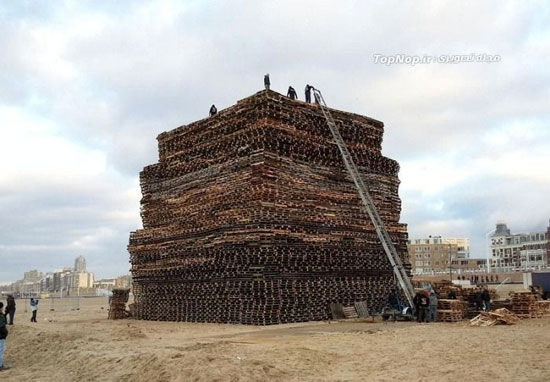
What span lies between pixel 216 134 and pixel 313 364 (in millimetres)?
16149

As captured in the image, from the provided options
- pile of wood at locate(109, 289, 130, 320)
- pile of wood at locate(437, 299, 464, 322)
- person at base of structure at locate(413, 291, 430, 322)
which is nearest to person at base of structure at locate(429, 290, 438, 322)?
person at base of structure at locate(413, 291, 430, 322)

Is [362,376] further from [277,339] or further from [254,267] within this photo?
[254,267]

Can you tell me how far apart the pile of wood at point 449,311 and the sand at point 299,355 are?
2.31 metres

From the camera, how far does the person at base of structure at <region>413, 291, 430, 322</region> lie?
70.9ft

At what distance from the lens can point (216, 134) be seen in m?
26.2

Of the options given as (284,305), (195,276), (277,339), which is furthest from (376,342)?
(195,276)

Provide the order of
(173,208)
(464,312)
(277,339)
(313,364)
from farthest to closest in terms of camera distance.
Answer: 1. (173,208)
2. (464,312)
3. (277,339)
4. (313,364)

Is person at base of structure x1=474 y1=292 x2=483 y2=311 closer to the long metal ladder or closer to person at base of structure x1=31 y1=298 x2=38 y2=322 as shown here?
the long metal ladder

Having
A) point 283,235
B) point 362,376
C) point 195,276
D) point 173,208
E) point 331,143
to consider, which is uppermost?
point 331,143

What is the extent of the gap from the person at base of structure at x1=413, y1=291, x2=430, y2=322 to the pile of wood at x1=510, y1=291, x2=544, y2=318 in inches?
178

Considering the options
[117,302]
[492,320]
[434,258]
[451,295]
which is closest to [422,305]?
[451,295]

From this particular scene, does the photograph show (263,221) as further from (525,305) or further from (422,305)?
(525,305)

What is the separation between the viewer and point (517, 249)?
5773 inches

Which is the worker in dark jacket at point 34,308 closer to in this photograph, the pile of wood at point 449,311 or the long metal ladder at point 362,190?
the long metal ladder at point 362,190
